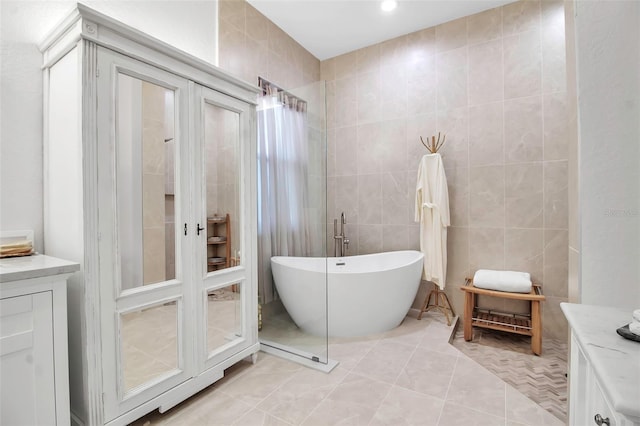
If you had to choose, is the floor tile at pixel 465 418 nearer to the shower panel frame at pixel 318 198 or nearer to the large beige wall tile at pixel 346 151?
the shower panel frame at pixel 318 198

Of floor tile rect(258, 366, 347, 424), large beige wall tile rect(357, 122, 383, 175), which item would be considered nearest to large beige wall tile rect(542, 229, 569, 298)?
large beige wall tile rect(357, 122, 383, 175)

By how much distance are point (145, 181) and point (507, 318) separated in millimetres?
3048

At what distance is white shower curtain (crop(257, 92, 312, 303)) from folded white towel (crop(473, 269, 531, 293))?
60.5 inches

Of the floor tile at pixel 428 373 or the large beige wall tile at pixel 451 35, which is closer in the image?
the floor tile at pixel 428 373

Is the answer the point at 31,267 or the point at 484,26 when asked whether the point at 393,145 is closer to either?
the point at 484,26

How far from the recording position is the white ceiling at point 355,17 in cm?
277

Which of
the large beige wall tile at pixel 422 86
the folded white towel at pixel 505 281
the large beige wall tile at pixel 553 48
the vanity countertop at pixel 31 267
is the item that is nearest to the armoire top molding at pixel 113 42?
the vanity countertop at pixel 31 267

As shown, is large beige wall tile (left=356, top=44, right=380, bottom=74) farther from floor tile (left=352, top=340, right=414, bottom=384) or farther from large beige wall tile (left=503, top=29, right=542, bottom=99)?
floor tile (left=352, top=340, right=414, bottom=384)

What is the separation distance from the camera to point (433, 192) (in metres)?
2.95

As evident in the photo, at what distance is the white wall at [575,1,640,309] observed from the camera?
3.42ft

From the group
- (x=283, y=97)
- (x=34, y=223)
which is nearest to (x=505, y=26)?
(x=283, y=97)

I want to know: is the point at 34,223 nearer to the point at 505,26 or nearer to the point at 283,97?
the point at 283,97

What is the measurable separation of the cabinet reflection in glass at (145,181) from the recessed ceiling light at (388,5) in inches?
85.7

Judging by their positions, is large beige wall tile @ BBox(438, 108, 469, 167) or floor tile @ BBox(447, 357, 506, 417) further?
large beige wall tile @ BBox(438, 108, 469, 167)
